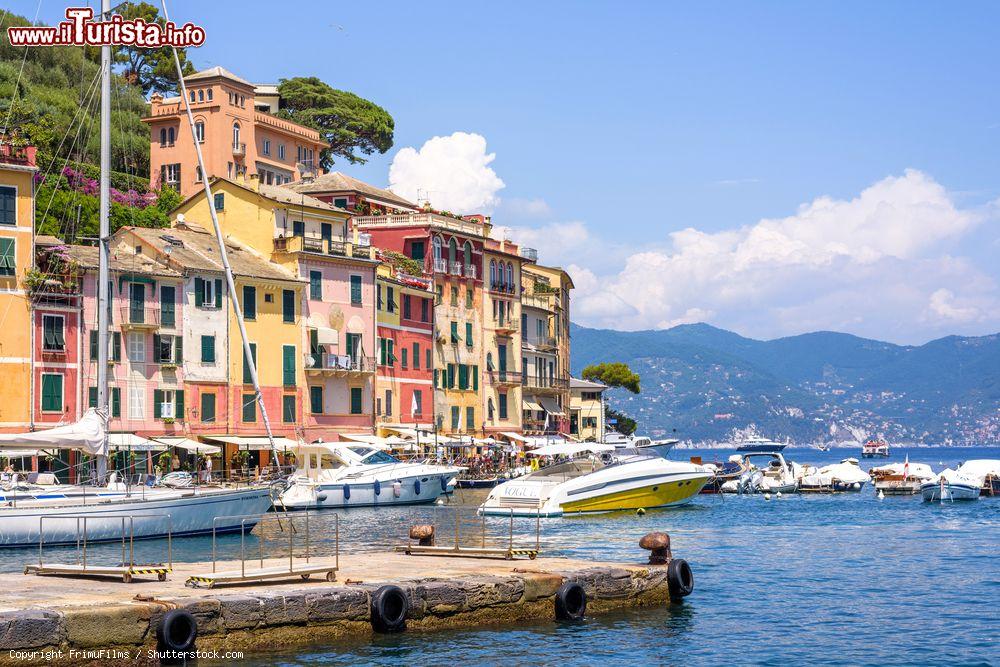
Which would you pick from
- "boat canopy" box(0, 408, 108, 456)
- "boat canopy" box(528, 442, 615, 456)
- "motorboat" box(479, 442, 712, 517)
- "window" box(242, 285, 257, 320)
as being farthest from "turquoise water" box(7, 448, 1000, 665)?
"boat canopy" box(528, 442, 615, 456)

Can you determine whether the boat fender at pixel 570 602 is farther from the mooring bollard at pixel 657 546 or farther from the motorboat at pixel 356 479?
the motorboat at pixel 356 479

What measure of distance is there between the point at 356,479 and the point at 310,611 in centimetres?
3987

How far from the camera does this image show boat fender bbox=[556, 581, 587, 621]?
2656cm

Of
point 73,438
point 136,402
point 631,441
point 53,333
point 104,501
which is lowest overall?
point 104,501

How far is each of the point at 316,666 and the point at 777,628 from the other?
10104 millimetres

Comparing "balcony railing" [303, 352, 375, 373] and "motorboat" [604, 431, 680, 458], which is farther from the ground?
"balcony railing" [303, 352, 375, 373]

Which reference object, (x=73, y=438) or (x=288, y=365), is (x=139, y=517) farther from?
(x=288, y=365)

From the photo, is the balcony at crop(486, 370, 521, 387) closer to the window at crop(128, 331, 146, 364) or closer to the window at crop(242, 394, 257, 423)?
the window at crop(242, 394, 257, 423)

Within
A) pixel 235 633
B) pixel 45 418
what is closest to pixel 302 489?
pixel 45 418

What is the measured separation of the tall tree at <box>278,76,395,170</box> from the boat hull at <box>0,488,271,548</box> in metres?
68.6

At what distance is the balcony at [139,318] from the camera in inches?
2534

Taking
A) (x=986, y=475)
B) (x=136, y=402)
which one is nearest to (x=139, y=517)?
(x=136, y=402)

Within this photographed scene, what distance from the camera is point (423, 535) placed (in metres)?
31.2

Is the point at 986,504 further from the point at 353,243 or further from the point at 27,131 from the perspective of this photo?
the point at 27,131
